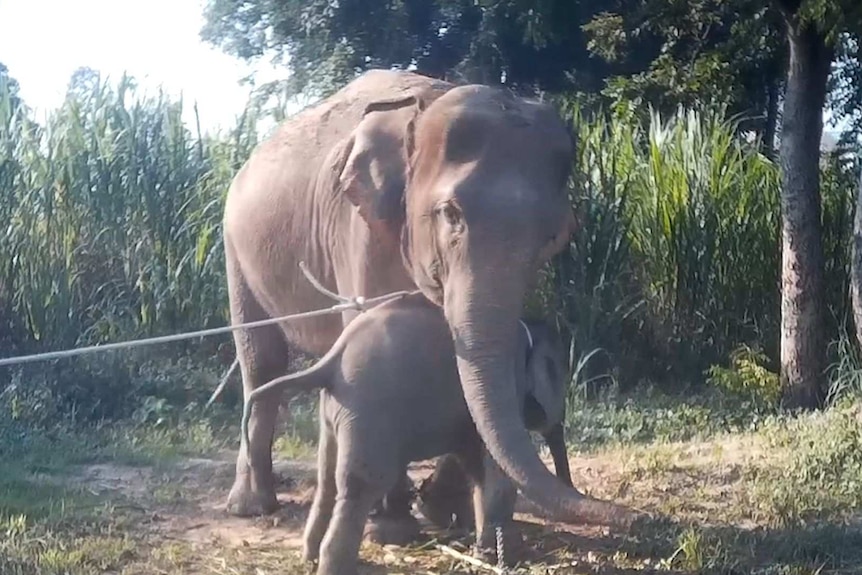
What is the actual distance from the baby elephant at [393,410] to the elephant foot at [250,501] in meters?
1.31

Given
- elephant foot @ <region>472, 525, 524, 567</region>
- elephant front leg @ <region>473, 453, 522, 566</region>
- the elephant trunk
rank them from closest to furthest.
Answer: the elephant trunk
elephant front leg @ <region>473, 453, 522, 566</region>
elephant foot @ <region>472, 525, 524, 567</region>

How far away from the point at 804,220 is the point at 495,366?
4381mm

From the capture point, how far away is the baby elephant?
14.1ft

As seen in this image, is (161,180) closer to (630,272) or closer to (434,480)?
(630,272)

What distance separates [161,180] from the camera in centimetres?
988

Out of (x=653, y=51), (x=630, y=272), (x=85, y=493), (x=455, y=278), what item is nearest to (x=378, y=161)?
(x=455, y=278)

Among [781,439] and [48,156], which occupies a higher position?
[48,156]

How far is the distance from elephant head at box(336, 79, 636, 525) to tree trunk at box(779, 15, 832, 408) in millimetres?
3605

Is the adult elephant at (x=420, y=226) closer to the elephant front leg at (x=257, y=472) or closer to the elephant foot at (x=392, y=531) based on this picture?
the elephant front leg at (x=257, y=472)

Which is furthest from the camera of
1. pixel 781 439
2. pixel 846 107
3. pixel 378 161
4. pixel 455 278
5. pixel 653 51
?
pixel 653 51

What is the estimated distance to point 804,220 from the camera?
7.86m

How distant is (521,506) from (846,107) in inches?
362

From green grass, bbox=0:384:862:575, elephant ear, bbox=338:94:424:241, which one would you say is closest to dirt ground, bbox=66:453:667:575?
green grass, bbox=0:384:862:575

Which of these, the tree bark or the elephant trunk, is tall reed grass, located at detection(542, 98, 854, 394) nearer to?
the tree bark
